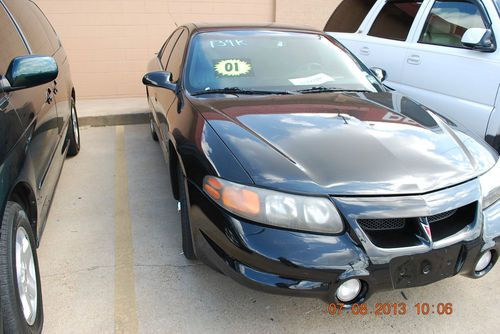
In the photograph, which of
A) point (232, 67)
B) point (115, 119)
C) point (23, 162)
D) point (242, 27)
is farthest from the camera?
point (115, 119)

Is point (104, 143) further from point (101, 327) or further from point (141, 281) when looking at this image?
point (101, 327)

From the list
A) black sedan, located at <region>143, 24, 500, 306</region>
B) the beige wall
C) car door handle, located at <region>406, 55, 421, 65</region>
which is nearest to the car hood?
black sedan, located at <region>143, 24, 500, 306</region>

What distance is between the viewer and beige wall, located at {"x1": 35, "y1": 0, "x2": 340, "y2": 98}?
7.34 metres

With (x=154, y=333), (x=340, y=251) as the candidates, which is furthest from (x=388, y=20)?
(x=154, y=333)

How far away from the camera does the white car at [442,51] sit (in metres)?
3.99

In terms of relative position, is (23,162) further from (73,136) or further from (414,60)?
(414,60)

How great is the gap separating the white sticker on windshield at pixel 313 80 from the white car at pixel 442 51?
1.52 metres

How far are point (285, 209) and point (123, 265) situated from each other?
4.80 ft

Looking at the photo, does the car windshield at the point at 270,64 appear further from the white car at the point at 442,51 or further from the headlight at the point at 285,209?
the headlight at the point at 285,209

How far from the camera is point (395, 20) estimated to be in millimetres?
5227

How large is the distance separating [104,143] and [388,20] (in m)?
3.93

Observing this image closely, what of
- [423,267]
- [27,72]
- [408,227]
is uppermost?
[27,72]

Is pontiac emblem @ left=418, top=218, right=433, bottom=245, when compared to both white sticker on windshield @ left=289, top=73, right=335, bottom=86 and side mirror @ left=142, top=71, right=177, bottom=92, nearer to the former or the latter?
white sticker on windshield @ left=289, top=73, right=335, bottom=86
